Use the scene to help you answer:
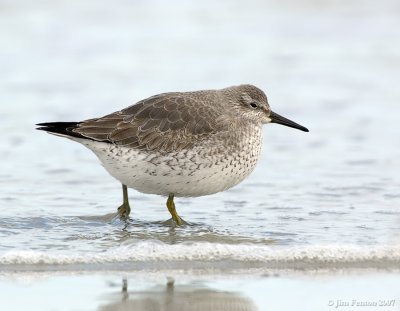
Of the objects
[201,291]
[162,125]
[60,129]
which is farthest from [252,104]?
[201,291]

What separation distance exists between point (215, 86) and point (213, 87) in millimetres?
72

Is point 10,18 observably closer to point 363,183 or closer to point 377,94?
point 377,94

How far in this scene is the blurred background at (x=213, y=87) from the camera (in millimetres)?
9406

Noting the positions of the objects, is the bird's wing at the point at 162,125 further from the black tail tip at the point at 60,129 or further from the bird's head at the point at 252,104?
the bird's head at the point at 252,104

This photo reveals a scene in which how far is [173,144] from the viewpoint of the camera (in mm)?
9984

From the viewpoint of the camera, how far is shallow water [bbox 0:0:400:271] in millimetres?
9117

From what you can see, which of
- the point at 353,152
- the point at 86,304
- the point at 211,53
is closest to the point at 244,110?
the point at 353,152

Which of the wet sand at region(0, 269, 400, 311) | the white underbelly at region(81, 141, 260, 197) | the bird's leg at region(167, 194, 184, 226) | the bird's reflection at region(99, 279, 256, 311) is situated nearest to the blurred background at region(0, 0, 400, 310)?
the bird's leg at region(167, 194, 184, 226)

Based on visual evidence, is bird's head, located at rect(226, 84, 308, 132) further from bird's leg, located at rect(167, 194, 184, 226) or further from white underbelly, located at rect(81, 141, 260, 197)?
bird's leg, located at rect(167, 194, 184, 226)

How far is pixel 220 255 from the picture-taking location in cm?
881

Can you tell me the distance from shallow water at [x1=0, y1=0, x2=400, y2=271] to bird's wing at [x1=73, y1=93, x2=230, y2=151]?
83 cm

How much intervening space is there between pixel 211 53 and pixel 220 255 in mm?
8978

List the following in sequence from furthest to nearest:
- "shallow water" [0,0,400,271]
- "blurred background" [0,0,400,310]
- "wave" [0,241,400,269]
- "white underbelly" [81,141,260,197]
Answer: "white underbelly" [81,141,260,197] → "blurred background" [0,0,400,310] → "shallow water" [0,0,400,271] → "wave" [0,241,400,269]
